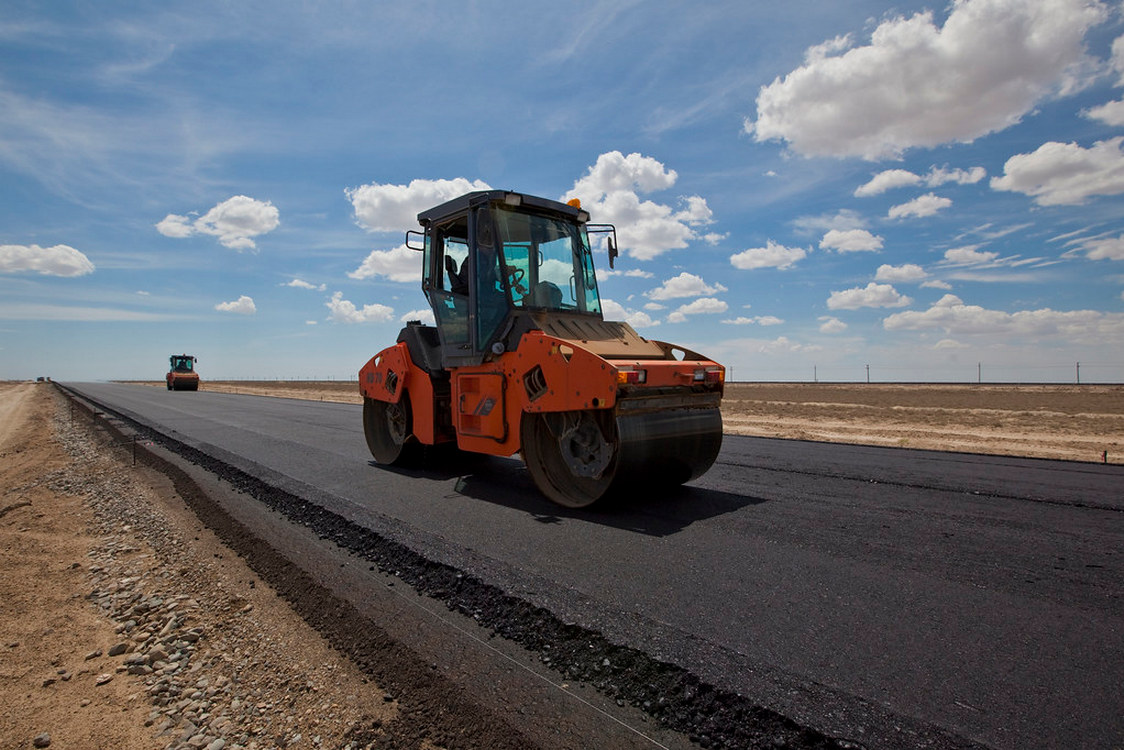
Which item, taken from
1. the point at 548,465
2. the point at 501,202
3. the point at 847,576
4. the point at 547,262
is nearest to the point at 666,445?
the point at 548,465

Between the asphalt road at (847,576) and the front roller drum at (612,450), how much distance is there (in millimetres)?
252

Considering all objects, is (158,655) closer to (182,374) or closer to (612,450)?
(612,450)

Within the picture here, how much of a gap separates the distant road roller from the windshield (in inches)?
0.5

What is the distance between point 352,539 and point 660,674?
2.94m

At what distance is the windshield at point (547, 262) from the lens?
6.27 metres

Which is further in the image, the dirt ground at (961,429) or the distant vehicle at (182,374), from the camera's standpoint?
the distant vehicle at (182,374)

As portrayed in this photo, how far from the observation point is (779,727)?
220 centimetres

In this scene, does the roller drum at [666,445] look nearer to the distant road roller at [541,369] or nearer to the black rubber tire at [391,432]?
the distant road roller at [541,369]

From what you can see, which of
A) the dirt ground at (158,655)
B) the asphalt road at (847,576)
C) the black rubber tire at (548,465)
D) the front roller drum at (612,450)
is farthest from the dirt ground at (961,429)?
the dirt ground at (158,655)

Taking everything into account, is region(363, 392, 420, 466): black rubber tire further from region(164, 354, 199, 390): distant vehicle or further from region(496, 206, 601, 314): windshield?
region(164, 354, 199, 390): distant vehicle

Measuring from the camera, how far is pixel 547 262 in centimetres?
654

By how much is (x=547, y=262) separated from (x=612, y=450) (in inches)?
92.4

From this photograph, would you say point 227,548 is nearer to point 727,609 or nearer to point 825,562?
point 727,609

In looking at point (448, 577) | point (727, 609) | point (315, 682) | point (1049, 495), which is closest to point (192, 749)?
point (315, 682)
